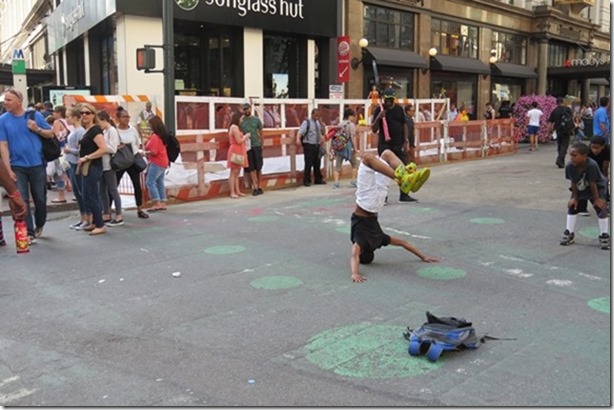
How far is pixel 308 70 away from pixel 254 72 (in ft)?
8.32

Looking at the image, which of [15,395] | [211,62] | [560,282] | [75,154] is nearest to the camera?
[15,395]

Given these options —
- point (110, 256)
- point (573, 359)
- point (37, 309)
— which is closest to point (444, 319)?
point (573, 359)

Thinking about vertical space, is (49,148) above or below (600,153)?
above

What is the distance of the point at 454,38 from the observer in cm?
2891

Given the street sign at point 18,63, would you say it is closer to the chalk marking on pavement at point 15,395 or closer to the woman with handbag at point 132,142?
the woman with handbag at point 132,142

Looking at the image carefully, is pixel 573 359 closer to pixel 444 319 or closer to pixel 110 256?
pixel 444 319

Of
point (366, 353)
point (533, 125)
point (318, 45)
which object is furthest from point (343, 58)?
point (366, 353)

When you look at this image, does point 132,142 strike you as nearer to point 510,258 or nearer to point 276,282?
point 276,282

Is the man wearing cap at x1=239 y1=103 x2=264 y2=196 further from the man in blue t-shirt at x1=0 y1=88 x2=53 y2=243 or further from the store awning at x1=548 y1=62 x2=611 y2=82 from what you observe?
the store awning at x1=548 y1=62 x2=611 y2=82

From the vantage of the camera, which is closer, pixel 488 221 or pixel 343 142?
pixel 488 221

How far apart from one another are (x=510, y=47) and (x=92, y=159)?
2972cm

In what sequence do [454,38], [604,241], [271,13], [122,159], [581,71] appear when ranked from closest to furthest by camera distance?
[604,241] → [122,159] → [271,13] → [454,38] → [581,71]

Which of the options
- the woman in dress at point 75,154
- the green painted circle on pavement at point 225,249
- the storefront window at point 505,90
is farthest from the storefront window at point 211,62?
the storefront window at point 505,90

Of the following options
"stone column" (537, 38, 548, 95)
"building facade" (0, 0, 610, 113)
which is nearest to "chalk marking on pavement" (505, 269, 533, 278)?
"building facade" (0, 0, 610, 113)
